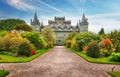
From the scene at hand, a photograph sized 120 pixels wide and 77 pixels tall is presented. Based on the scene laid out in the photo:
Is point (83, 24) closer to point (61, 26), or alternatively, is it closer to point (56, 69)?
point (61, 26)

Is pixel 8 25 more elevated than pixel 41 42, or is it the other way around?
pixel 8 25

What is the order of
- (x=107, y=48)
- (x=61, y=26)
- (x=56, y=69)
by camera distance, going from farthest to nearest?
(x=61, y=26) → (x=107, y=48) → (x=56, y=69)

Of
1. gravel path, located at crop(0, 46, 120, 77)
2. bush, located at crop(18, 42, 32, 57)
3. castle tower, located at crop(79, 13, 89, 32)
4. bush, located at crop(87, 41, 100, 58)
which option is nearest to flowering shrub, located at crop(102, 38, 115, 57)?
bush, located at crop(87, 41, 100, 58)

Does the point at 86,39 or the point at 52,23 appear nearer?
the point at 86,39

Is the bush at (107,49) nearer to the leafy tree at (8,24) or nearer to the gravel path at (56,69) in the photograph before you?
the gravel path at (56,69)

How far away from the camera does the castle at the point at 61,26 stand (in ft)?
391

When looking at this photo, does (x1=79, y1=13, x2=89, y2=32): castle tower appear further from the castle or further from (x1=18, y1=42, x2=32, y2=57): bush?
(x1=18, y1=42, x2=32, y2=57): bush

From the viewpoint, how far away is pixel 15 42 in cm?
3706

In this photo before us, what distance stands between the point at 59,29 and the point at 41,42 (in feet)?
252

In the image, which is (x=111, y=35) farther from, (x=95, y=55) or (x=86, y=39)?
(x=95, y=55)

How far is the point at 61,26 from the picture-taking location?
127 meters

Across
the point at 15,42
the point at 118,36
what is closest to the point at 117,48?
the point at 118,36

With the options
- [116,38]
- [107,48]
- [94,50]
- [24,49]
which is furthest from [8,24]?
[94,50]

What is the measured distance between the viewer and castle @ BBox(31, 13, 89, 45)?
391 ft
